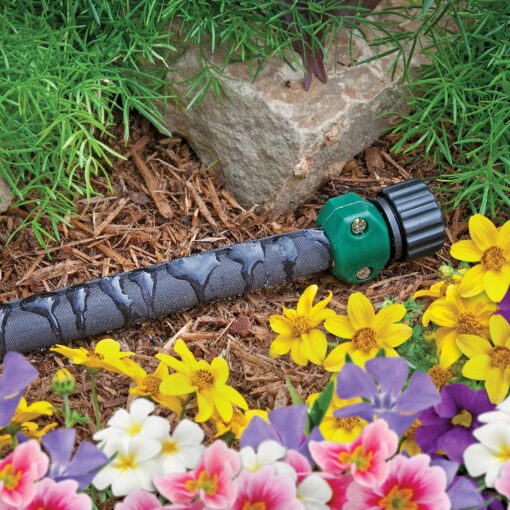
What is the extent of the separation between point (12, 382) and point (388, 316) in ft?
1.57

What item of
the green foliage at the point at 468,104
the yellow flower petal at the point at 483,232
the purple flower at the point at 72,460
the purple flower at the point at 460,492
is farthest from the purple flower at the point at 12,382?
the green foliage at the point at 468,104

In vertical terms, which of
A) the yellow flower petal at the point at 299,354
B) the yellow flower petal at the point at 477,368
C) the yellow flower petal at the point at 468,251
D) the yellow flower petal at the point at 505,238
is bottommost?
the yellow flower petal at the point at 299,354

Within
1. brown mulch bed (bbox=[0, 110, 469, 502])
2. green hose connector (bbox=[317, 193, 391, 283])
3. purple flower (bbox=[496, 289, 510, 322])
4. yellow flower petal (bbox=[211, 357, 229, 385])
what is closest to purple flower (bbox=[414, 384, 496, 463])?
purple flower (bbox=[496, 289, 510, 322])

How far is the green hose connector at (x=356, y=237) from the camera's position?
1.39 m

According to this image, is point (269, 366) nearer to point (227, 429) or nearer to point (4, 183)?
point (227, 429)

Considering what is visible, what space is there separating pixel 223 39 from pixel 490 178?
0.67 m

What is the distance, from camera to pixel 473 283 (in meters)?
0.84

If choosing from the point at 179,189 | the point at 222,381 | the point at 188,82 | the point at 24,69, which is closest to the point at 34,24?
the point at 24,69

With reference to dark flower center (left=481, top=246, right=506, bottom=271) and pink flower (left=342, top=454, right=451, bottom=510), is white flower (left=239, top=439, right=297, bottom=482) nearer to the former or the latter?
pink flower (left=342, top=454, right=451, bottom=510)

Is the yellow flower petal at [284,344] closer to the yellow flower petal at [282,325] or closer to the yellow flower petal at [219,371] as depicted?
the yellow flower petal at [282,325]

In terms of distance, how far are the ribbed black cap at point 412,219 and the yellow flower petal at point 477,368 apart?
0.65 meters

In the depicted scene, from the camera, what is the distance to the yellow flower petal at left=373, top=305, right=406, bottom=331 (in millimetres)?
855

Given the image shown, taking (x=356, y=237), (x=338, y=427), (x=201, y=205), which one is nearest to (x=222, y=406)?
(x=338, y=427)

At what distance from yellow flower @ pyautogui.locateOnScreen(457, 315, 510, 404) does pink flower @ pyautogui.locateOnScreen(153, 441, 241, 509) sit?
35cm
